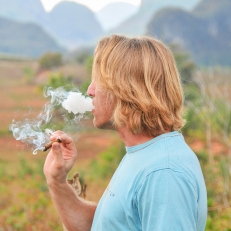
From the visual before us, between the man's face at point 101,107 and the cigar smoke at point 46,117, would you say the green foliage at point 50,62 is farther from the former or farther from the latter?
the man's face at point 101,107

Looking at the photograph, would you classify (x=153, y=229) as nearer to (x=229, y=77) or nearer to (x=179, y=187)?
(x=179, y=187)

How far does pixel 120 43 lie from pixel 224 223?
132 inches

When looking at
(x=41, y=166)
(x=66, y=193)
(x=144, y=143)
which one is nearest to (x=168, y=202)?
(x=144, y=143)

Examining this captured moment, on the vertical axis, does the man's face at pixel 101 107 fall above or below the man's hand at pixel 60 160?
A: above

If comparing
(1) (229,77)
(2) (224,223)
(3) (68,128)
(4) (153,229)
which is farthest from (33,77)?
(4) (153,229)

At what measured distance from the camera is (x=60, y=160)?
1.58 m

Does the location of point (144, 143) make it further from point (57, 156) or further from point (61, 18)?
point (61, 18)

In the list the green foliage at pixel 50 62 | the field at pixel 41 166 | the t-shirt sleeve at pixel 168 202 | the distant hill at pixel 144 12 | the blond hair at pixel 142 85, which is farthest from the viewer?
the distant hill at pixel 144 12

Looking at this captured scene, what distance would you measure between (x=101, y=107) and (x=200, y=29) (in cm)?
1331

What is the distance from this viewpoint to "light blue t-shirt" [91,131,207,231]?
4.21 ft

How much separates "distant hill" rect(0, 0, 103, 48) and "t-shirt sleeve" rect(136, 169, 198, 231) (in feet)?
38.3

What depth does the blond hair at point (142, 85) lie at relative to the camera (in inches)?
58.8

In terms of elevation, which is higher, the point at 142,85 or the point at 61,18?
the point at 61,18

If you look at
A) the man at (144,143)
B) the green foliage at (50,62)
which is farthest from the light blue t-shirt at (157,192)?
the green foliage at (50,62)
